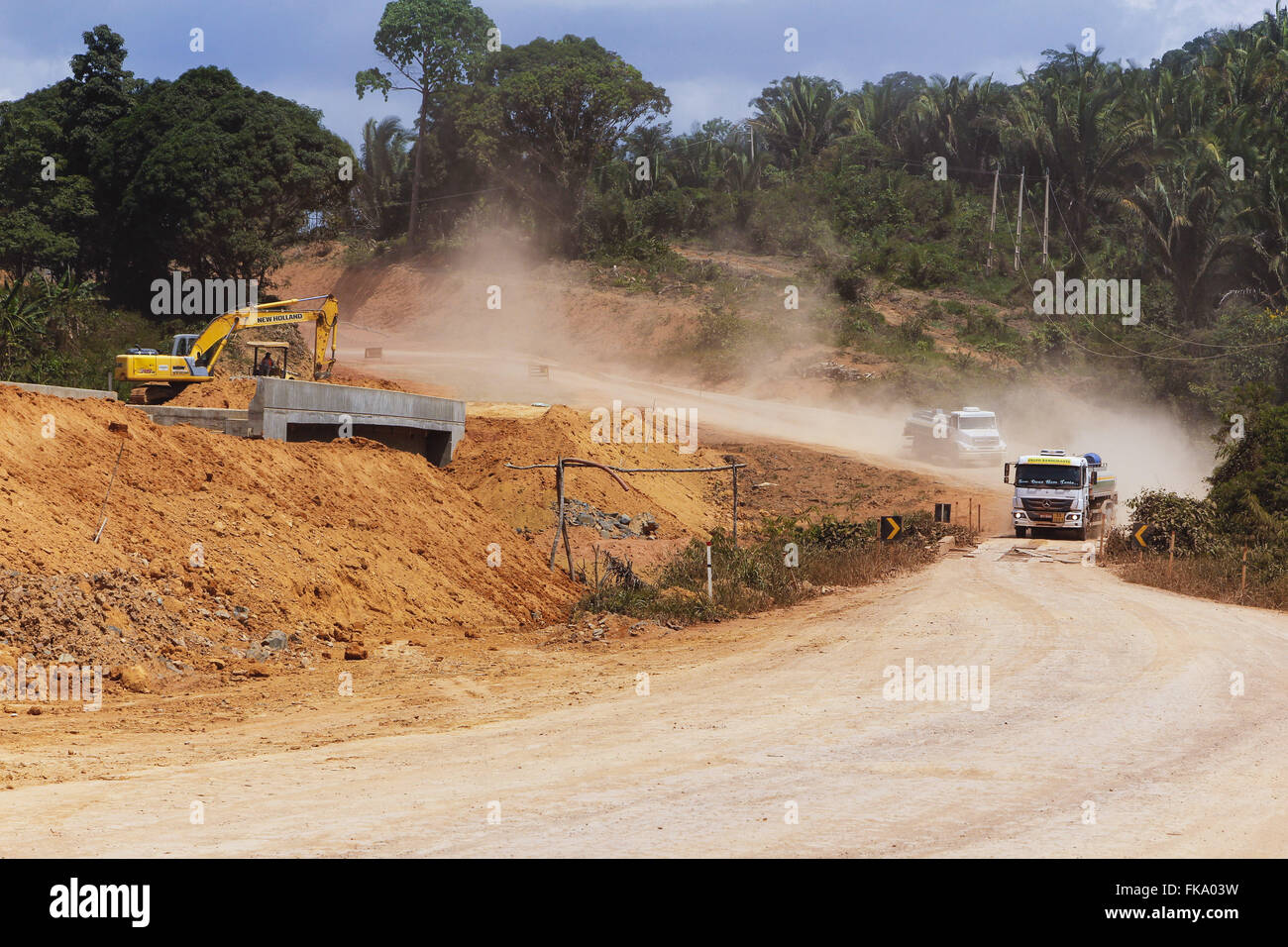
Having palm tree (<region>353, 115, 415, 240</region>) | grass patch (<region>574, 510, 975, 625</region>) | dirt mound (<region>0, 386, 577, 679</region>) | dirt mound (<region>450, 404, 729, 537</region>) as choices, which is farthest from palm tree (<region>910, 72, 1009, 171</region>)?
dirt mound (<region>0, 386, 577, 679</region>)

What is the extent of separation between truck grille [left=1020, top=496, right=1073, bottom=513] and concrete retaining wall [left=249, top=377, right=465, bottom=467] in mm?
14219

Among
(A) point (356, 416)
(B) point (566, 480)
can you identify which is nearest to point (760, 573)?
(B) point (566, 480)

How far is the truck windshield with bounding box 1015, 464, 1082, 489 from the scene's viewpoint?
2944 centimetres

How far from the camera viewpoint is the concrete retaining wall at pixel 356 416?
2270 cm

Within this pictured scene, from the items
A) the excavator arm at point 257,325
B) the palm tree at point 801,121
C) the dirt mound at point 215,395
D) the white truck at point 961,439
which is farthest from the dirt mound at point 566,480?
the palm tree at point 801,121

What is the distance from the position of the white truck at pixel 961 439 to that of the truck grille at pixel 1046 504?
11.1m

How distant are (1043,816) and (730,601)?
11450 mm

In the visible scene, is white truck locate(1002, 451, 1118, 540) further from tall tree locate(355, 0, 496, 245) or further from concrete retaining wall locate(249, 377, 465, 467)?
tall tree locate(355, 0, 496, 245)

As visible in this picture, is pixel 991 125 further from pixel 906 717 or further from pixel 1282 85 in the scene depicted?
pixel 906 717

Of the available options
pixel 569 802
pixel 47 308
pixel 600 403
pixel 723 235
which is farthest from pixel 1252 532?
pixel 723 235

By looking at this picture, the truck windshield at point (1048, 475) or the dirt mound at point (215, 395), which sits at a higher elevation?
the dirt mound at point (215, 395)

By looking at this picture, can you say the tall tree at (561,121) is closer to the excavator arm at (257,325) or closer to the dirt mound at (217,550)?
the excavator arm at (257,325)

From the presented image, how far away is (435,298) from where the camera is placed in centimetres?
6512

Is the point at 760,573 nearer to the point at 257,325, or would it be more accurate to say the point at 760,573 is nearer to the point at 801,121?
the point at 257,325
